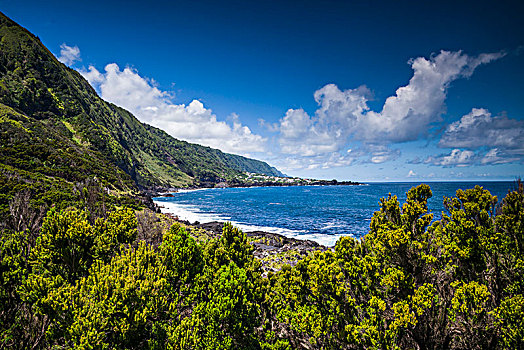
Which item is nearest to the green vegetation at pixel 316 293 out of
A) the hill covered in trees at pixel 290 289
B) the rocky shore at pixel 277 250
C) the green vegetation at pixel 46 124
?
the hill covered in trees at pixel 290 289

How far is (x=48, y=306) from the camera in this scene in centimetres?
809

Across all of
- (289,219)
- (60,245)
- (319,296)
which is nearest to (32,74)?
(289,219)

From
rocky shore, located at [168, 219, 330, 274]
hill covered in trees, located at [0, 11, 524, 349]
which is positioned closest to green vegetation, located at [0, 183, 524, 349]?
hill covered in trees, located at [0, 11, 524, 349]

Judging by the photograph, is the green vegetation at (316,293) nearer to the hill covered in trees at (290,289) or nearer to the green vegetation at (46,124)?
the hill covered in trees at (290,289)

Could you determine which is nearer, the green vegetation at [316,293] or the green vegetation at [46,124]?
the green vegetation at [316,293]

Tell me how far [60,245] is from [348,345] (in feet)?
41.2

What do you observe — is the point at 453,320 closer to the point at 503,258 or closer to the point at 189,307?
the point at 503,258

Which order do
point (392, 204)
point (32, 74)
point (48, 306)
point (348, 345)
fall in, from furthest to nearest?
point (32, 74) < point (392, 204) < point (348, 345) < point (48, 306)

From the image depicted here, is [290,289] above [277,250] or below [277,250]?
above

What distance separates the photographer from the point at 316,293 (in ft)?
31.0

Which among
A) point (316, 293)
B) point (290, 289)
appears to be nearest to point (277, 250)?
point (290, 289)

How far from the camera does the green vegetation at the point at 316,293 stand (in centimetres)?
803

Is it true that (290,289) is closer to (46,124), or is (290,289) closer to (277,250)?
(277,250)

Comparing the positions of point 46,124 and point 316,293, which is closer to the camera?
point 316,293
